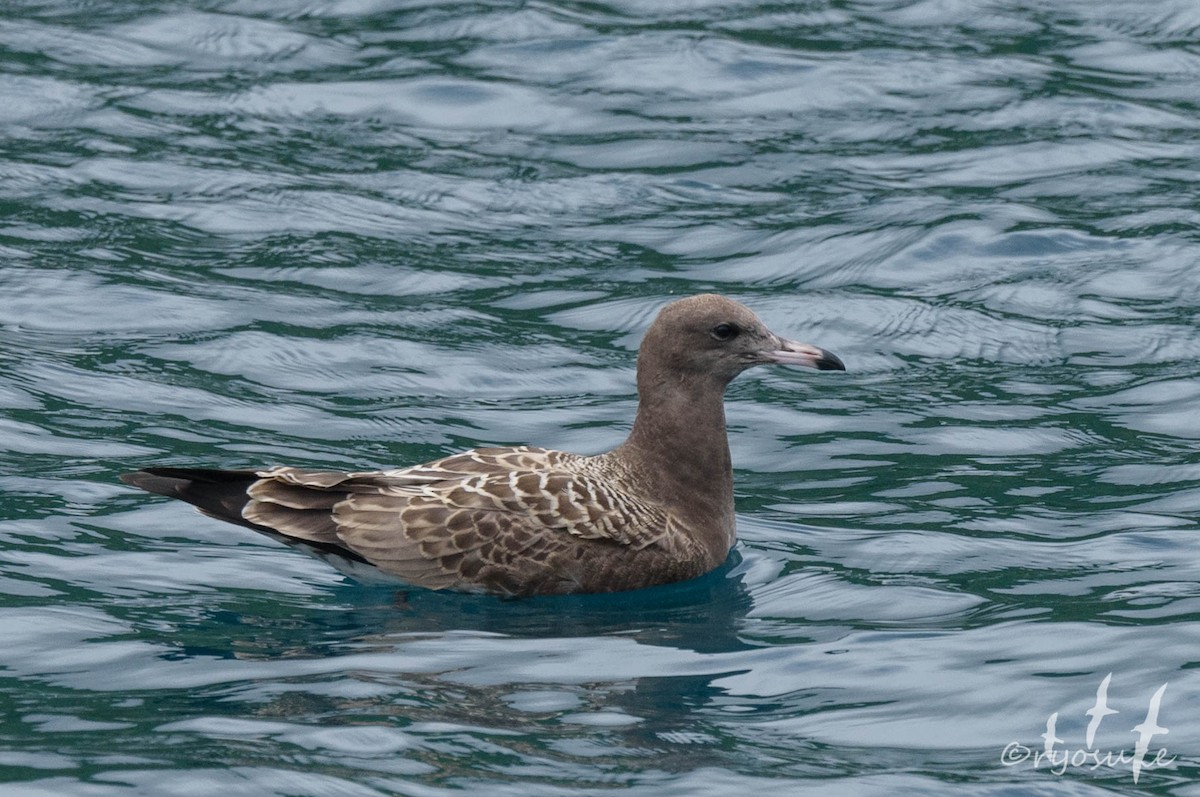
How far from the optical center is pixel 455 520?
869 cm

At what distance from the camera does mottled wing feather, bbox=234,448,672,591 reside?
8.63 m

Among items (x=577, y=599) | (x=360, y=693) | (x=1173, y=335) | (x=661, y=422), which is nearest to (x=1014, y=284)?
(x=1173, y=335)

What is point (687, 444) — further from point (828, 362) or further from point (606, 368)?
point (606, 368)

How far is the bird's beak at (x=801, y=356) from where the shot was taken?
9.15m

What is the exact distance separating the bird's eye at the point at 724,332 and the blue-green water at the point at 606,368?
1.01 meters

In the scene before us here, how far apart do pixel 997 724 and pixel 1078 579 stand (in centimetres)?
155

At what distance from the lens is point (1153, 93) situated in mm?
15258

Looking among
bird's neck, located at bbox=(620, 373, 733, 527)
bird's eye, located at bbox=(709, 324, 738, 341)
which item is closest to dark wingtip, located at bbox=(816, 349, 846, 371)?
bird's eye, located at bbox=(709, 324, 738, 341)

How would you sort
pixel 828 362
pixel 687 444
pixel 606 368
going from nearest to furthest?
1. pixel 828 362
2. pixel 687 444
3. pixel 606 368

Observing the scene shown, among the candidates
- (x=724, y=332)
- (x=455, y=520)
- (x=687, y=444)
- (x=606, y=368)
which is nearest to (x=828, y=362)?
(x=724, y=332)

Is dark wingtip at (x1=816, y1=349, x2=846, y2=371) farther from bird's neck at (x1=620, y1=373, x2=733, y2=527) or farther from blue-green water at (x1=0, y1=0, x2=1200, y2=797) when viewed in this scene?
blue-green water at (x1=0, y1=0, x2=1200, y2=797)

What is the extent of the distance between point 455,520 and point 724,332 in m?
1.56

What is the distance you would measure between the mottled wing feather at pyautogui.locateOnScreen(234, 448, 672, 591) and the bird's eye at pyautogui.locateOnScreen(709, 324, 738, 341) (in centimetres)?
94

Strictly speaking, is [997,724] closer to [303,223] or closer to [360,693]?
[360,693]
